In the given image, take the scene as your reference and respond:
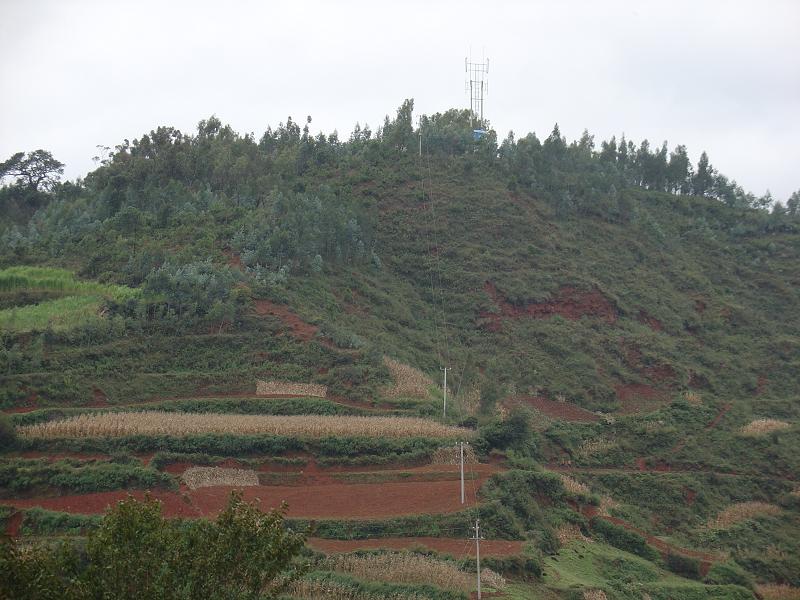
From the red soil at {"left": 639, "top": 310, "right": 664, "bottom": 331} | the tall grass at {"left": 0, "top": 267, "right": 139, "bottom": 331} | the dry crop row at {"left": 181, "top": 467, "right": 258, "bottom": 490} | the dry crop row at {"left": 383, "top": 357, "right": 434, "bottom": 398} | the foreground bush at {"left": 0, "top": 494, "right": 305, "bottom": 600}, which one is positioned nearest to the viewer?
the foreground bush at {"left": 0, "top": 494, "right": 305, "bottom": 600}

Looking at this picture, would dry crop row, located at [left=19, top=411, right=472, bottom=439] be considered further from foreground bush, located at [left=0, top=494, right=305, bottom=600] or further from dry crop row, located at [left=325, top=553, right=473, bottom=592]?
foreground bush, located at [left=0, top=494, right=305, bottom=600]

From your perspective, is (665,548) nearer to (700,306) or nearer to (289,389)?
(289,389)

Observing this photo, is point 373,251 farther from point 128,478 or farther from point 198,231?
point 128,478

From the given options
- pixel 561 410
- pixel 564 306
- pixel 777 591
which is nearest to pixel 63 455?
pixel 561 410

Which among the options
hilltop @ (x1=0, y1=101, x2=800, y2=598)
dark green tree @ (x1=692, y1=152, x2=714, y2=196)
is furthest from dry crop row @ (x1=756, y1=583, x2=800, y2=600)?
dark green tree @ (x1=692, y1=152, x2=714, y2=196)

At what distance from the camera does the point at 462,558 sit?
80.0 feet

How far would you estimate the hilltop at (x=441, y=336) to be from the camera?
28.4m

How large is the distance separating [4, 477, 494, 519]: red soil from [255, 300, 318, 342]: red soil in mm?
9161

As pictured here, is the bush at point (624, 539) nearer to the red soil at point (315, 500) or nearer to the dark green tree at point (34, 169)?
the red soil at point (315, 500)

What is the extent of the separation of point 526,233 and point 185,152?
63.9ft

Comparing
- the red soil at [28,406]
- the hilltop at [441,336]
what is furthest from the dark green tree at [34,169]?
the red soil at [28,406]

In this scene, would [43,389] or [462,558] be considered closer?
[462,558]

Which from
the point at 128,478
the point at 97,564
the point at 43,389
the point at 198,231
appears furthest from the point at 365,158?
the point at 97,564

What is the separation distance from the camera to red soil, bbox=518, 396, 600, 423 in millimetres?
Answer: 39594
